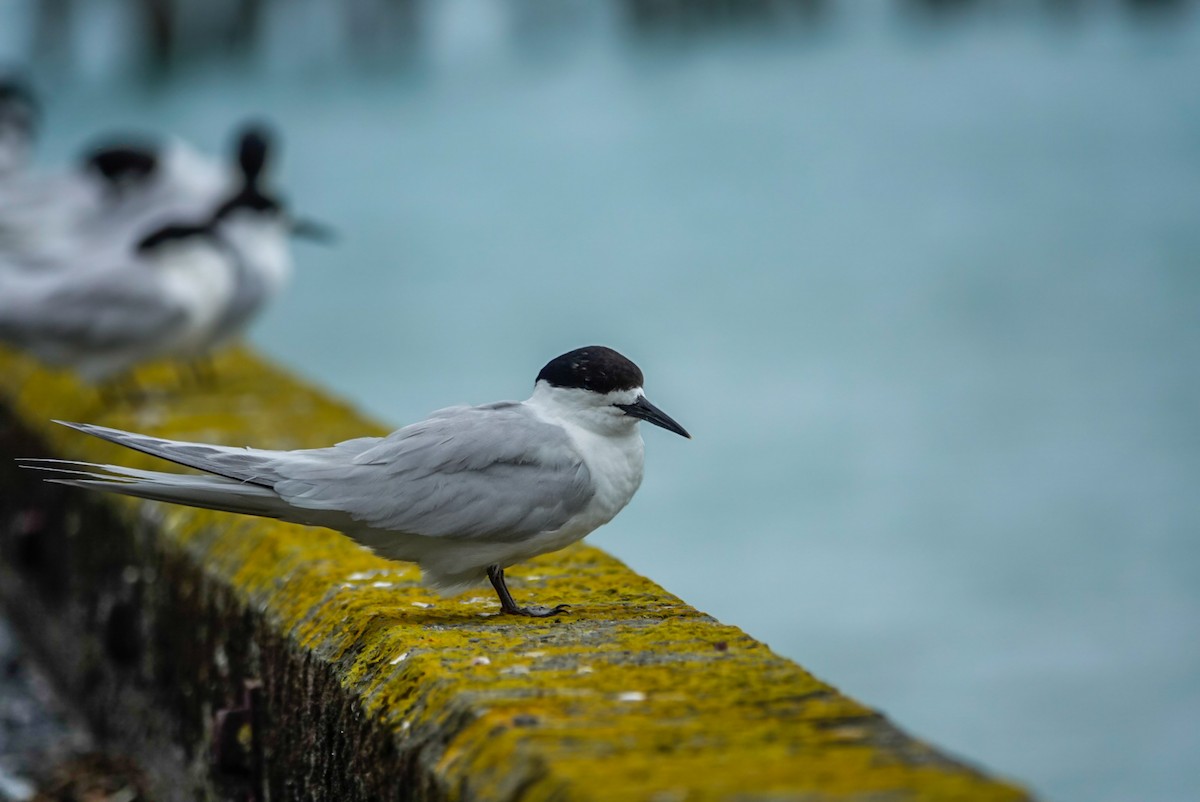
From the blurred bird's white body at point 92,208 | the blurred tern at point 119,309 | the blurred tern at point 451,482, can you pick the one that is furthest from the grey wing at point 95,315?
the blurred tern at point 451,482

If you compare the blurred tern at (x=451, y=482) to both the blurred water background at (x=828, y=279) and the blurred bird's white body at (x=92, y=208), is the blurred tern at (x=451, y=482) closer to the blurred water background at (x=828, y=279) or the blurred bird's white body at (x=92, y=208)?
the blurred bird's white body at (x=92, y=208)

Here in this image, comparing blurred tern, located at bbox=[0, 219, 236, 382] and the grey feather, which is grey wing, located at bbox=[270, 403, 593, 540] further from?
blurred tern, located at bbox=[0, 219, 236, 382]

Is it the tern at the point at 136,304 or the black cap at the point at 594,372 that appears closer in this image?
the black cap at the point at 594,372

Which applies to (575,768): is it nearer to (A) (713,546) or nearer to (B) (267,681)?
(B) (267,681)

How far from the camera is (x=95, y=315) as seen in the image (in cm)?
602

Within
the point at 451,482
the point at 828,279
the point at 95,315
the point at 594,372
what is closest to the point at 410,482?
the point at 451,482

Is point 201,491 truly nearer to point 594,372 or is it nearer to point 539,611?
point 539,611

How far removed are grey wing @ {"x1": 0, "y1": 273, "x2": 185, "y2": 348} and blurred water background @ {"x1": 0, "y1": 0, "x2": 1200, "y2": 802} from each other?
444 centimetres

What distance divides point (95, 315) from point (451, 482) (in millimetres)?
3518

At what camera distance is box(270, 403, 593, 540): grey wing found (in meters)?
2.92

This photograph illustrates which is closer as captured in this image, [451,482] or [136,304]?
[451,482]

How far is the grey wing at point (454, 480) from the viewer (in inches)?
115

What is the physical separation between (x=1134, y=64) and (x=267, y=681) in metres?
31.7

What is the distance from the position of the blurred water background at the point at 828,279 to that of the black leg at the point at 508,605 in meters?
4.91
